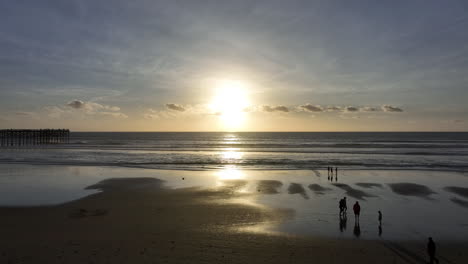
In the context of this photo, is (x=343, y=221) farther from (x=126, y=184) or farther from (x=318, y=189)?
(x=126, y=184)

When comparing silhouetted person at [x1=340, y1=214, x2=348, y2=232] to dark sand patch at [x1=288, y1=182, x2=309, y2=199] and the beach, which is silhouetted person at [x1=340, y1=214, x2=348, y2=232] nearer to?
the beach

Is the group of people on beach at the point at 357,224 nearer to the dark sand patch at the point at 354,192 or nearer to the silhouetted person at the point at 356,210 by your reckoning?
the silhouetted person at the point at 356,210

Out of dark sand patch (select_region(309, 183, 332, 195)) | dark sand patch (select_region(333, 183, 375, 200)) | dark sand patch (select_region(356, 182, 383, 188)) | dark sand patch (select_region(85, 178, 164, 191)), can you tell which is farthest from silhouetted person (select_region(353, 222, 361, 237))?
dark sand patch (select_region(85, 178, 164, 191))

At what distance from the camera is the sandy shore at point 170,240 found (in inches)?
505

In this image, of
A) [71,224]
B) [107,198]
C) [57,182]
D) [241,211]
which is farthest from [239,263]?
[57,182]

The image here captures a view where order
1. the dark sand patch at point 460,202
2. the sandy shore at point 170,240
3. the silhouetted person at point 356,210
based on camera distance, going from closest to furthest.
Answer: the sandy shore at point 170,240 → the silhouetted person at point 356,210 → the dark sand patch at point 460,202

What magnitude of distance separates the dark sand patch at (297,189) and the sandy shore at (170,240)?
5440mm

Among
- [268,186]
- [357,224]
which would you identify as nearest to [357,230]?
[357,224]

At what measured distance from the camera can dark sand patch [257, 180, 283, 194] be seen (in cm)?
2640

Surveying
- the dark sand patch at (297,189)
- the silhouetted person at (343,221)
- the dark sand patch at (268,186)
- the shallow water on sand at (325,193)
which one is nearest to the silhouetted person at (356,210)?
the shallow water on sand at (325,193)

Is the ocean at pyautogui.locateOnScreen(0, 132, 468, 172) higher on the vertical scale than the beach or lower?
higher

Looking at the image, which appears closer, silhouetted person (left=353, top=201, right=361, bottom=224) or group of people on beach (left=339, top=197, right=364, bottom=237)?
group of people on beach (left=339, top=197, right=364, bottom=237)

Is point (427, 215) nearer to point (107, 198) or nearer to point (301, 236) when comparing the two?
point (301, 236)

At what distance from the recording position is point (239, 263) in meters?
12.3
